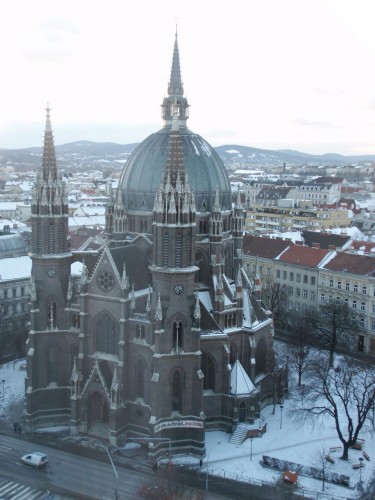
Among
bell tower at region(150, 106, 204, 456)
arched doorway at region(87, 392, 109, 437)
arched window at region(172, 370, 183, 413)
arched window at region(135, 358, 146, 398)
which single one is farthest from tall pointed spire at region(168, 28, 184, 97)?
arched doorway at region(87, 392, 109, 437)

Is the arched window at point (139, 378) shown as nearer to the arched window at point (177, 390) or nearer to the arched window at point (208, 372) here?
the arched window at point (177, 390)

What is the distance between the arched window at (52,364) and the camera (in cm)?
8194

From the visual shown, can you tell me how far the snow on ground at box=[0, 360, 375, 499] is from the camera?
68000 mm

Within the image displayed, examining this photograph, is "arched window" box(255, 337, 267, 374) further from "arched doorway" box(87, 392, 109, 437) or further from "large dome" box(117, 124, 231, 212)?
"arched doorway" box(87, 392, 109, 437)

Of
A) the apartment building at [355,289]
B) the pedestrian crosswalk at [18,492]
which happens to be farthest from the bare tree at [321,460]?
the apartment building at [355,289]

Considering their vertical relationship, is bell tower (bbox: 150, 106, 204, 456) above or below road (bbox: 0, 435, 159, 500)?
above

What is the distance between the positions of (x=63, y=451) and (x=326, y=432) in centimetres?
3254

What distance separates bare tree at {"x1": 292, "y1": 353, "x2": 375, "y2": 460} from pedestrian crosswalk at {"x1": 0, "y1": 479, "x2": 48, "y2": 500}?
32851 mm

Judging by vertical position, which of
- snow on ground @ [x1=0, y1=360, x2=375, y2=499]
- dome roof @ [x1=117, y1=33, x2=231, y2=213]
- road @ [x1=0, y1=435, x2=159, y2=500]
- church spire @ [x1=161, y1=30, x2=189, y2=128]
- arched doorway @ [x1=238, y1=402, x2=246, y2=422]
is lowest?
road @ [x1=0, y1=435, x2=159, y2=500]

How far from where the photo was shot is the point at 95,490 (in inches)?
2576

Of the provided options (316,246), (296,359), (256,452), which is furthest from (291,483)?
(316,246)

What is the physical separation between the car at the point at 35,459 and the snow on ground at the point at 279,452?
Answer: 928cm

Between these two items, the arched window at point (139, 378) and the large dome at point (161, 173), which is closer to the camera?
the arched window at point (139, 378)

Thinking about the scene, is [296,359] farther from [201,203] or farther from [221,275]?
[201,203]
